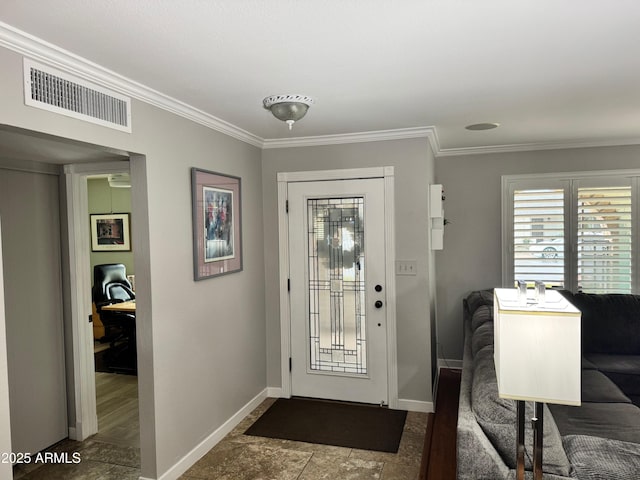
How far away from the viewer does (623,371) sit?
3537 mm

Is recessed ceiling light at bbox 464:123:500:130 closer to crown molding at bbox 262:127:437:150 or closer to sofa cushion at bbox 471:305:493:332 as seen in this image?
crown molding at bbox 262:127:437:150

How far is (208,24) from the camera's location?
1.79 m

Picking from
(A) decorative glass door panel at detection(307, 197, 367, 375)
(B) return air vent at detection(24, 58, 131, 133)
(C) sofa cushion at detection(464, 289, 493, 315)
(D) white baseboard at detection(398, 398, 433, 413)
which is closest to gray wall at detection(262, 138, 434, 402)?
(D) white baseboard at detection(398, 398, 433, 413)

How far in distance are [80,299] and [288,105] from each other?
2.24 m

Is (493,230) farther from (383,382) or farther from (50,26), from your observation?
(50,26)

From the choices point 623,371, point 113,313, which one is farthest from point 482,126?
point 113,313

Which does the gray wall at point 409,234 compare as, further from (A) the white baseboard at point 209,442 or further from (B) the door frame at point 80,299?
(B) the door frame at point 80,299

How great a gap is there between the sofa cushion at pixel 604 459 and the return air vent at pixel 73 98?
2.64 metres

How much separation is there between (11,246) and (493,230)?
14.1 feet

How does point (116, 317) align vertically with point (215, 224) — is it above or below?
below

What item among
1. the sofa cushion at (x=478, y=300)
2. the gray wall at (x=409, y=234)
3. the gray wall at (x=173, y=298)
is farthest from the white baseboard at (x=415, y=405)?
the gray wall at (x=173, y=298)

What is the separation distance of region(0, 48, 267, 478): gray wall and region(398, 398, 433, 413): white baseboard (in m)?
1.38

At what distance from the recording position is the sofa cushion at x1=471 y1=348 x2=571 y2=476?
1.77 meters

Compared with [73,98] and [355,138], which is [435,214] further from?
[73,98]
